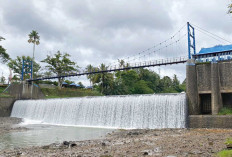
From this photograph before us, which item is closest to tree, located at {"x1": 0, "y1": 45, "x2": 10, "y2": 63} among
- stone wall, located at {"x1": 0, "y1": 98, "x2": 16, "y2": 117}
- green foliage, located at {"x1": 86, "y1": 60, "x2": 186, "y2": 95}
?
stone wall, located at {"x1": 0, "y1": 98, "x2": 16, "y2": 117}

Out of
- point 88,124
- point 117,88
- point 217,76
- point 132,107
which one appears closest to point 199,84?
point 217,76

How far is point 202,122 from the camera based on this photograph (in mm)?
16375

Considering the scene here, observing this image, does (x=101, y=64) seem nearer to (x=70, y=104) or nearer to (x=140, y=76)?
(x=140, y=76)

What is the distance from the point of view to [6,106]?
1348 inches

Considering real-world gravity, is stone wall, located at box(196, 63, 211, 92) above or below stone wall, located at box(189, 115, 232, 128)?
above

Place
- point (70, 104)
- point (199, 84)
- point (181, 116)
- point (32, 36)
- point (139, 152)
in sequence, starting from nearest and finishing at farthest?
point (139, 152) < point (181, 116) < point (199, 84) < point (70, 104) < point (32, 36)

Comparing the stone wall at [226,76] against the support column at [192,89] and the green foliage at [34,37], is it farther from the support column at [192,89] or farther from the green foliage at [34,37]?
the green foliage at [34,37]

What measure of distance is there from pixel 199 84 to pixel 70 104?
560 inches

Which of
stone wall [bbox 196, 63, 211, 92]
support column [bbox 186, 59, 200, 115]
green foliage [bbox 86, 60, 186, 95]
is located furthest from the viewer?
green foliage [bbox 86, 60, 186, 95]

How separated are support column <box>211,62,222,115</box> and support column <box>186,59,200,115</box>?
4.16 ft

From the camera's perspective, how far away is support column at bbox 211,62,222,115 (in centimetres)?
1759

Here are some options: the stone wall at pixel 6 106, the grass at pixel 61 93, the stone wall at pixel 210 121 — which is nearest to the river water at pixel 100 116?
the stone wall at pixel 210 121

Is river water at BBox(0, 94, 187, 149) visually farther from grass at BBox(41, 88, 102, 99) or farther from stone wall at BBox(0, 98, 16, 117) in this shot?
grass at BBox(41, 88, 102, 99)

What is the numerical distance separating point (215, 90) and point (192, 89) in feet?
5.75
